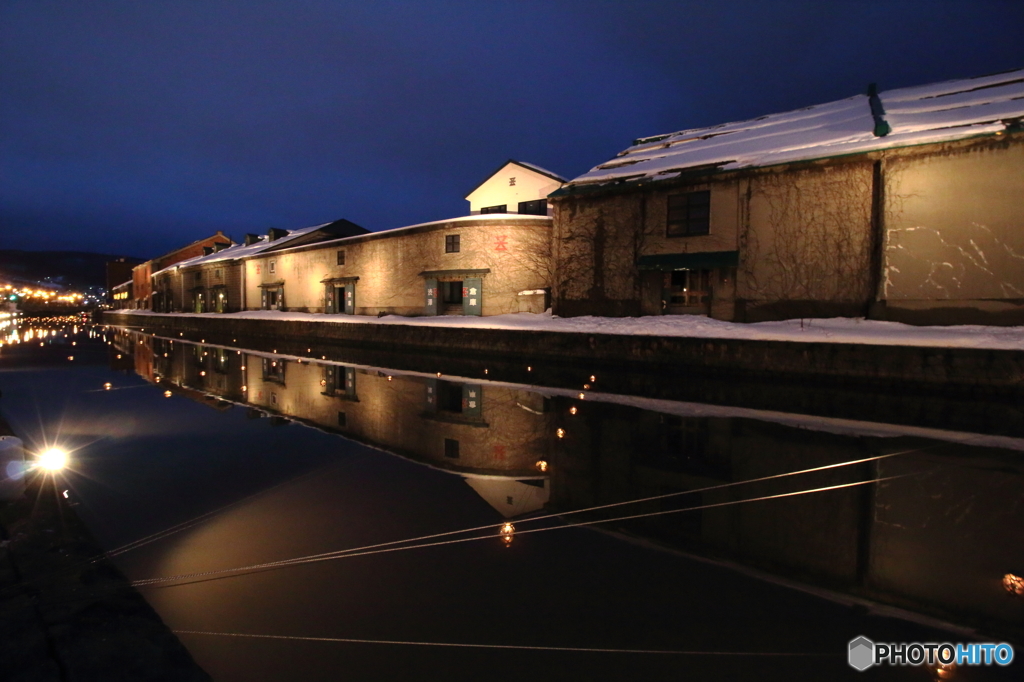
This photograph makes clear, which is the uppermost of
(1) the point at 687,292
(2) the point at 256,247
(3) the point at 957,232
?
(2) the point at 256,247

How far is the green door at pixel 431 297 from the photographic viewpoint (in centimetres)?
2642

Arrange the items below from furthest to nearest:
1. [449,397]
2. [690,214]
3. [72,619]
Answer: [690,214] → [449,397] → [72,619]

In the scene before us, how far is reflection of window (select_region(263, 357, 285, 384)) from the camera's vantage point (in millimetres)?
13586

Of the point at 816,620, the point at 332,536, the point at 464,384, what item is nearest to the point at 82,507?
the point at 332,536

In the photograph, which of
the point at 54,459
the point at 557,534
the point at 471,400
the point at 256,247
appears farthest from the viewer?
the point at 256,247

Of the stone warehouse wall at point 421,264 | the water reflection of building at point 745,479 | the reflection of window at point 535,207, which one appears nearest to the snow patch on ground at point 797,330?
the stone warehouse wall at point 421,264

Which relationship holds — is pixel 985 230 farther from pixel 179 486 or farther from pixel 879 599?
pixel 179 486

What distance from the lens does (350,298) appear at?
3123 centimetres

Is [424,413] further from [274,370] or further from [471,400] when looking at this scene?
[274,370]

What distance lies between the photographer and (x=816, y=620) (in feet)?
10.2

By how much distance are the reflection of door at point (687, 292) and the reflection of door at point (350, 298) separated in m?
19.5

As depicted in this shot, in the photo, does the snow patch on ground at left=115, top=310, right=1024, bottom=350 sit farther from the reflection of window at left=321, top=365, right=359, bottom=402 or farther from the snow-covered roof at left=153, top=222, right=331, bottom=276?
the snow-covered roof at left=153, top=222, right=331, bottom=276

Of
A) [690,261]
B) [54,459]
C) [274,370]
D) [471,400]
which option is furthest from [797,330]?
[54,459]

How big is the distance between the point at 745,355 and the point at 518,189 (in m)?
22.1
